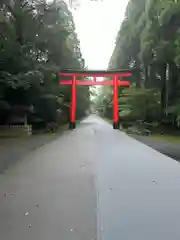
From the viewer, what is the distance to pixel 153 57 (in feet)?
81.9

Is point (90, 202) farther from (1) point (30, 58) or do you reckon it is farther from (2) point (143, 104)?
(2) point (143, 104)

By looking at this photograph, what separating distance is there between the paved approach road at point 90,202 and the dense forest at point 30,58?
30.9 ft

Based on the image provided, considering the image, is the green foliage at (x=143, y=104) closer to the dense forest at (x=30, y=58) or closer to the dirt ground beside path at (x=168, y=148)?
the dense forest at (x=30, y=58)

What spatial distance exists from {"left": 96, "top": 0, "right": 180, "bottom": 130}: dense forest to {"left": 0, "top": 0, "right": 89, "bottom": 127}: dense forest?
18.2 feet

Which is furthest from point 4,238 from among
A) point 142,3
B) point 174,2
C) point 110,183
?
point 142,3

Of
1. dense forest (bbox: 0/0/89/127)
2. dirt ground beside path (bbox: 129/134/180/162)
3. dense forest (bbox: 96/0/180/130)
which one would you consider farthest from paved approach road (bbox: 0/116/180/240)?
dense forest (bbox: 96/0/180/130)

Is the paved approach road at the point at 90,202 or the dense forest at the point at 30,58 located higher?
the dense forest at the point at 30,58

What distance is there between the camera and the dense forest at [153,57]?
23.0 metres

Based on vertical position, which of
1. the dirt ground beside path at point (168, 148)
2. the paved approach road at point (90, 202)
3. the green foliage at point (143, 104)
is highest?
the green foliage at point (143, 104)

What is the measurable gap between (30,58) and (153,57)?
28.1 feet

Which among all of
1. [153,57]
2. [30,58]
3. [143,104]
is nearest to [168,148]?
[143,104]

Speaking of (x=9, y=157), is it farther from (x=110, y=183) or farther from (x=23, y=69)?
(x=23, y=69)

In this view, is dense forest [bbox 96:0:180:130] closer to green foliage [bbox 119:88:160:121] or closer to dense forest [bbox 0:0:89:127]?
green foliage [bbox 119:88:160:121]

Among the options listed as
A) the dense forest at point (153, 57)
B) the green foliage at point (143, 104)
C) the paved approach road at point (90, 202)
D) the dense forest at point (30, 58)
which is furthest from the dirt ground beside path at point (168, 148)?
the green foliage at point (143, 104)
